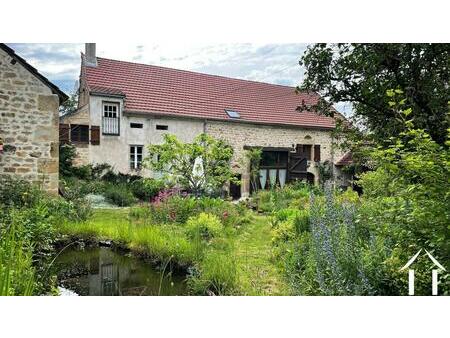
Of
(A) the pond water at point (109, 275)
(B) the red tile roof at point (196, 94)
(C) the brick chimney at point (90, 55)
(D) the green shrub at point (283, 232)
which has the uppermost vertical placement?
(C) the brick chimney at point (90, 55)

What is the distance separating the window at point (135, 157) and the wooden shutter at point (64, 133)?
1.83ft

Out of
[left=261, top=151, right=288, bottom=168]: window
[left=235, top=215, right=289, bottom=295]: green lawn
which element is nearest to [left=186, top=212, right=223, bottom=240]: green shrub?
[left=235, top=215, right=289, bottom=295]: green lawn

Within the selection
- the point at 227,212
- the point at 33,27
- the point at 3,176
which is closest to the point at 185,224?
the point at 227,212

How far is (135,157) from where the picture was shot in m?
3.86

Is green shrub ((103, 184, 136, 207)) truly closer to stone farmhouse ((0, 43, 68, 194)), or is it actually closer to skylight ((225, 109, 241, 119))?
stone farmhouse ((0, 43, 68, 194))

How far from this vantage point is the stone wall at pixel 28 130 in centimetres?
381

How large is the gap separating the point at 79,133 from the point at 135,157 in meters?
0.51

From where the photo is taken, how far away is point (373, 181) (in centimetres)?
352

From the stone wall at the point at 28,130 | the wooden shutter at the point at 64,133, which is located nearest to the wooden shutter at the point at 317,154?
the wooden shutter at the point at 64,133

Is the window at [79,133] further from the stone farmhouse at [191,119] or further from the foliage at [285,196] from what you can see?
the foliage at [285,196]

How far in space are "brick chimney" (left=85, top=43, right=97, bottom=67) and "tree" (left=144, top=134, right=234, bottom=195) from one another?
2.77ft

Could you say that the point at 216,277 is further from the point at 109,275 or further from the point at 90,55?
the point at 90,55
